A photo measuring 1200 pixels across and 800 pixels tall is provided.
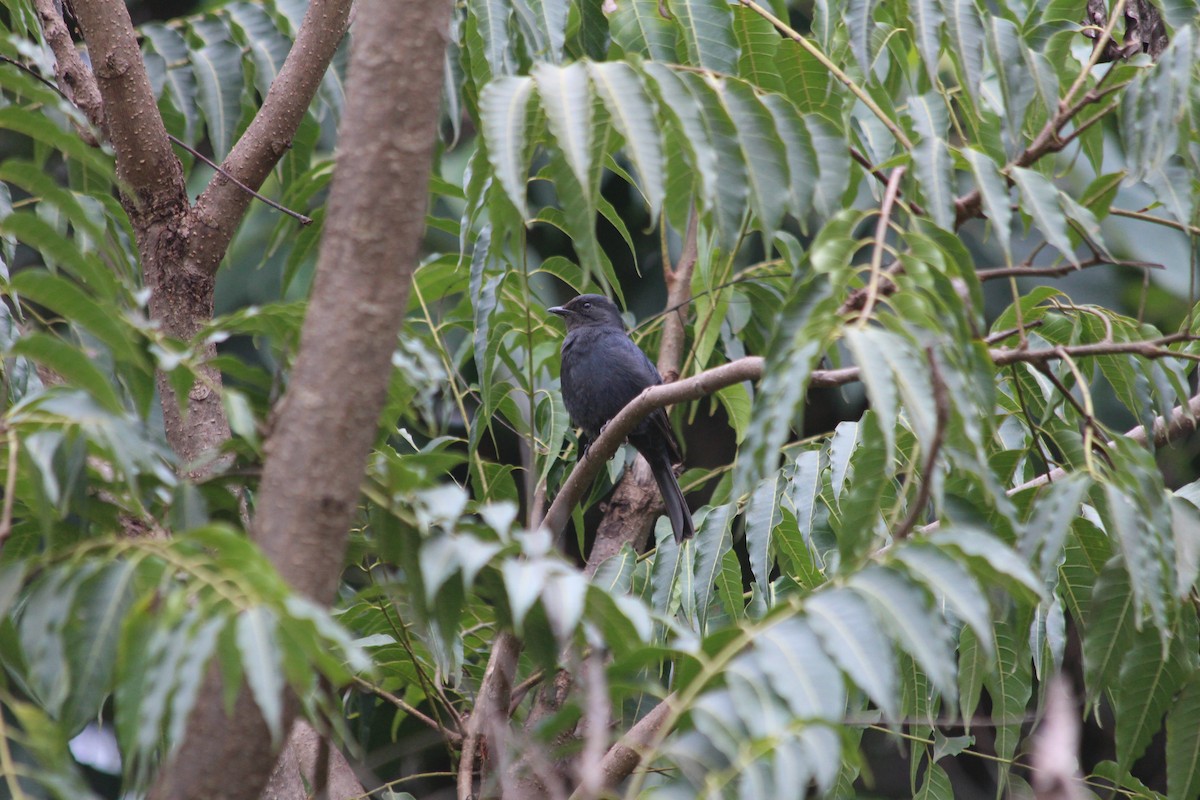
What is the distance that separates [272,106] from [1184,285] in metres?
3.88

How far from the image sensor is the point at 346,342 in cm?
146

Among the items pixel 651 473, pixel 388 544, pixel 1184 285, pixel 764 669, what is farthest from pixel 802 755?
pixel 1184 285

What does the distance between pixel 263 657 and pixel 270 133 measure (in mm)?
2069

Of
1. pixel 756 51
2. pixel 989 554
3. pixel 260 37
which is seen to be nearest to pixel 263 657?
pixel 989 554

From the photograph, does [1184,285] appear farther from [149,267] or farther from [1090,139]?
[149,267]

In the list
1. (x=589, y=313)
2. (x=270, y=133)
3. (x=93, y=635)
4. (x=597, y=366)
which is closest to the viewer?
(x=93, y=635)

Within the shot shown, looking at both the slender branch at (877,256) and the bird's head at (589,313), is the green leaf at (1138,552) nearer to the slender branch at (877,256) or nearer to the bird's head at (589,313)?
the slender branch at (877,256)

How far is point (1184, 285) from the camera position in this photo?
4965 millimetres

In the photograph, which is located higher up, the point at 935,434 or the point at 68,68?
the point at 68,68

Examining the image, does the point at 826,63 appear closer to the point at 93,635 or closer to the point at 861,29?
the point at 861,29

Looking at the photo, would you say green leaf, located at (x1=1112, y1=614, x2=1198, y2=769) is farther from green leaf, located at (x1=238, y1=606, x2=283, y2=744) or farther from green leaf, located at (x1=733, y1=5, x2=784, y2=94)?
green leaf, located at (x1=238, y1=606, x2=283, y2=744)

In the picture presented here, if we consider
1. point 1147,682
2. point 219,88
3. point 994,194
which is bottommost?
point 1147,682

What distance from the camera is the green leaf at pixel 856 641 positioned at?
50.4 inches

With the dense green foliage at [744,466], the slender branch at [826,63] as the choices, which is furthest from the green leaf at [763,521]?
the slender branch at [826,63]
